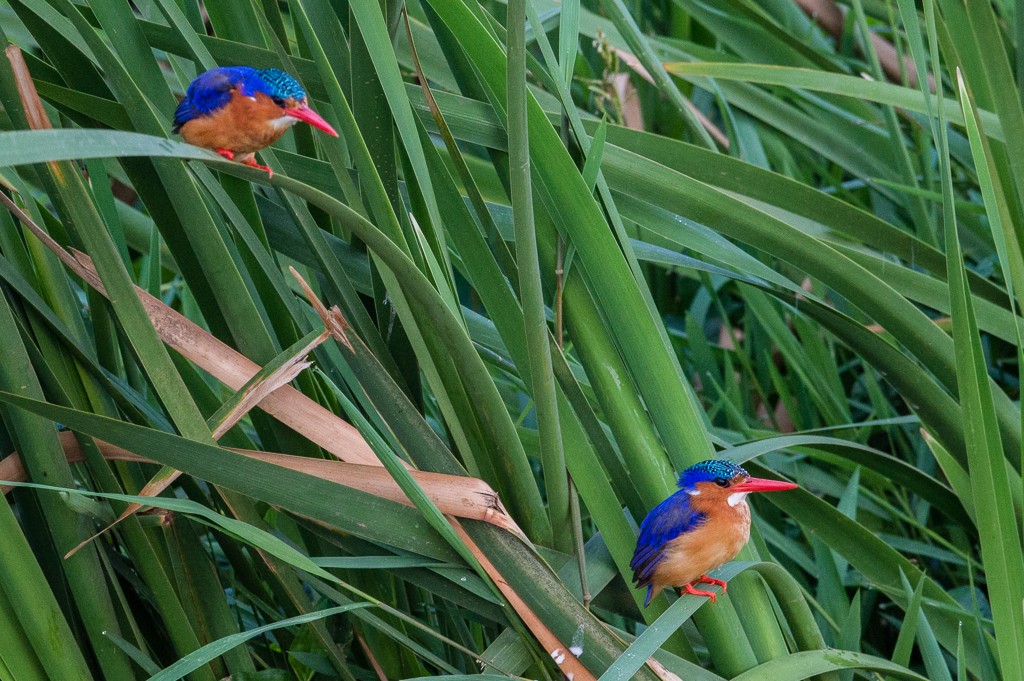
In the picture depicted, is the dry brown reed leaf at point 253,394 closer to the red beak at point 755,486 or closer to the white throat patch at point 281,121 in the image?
the white throat patch at point 281,121

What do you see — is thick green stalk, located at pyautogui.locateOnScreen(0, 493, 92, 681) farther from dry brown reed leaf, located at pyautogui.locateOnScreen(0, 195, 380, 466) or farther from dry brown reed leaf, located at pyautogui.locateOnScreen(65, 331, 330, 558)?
dry brown reed leaf, located at pyautogui.locateOnScreen(0, 195, 380, 466)

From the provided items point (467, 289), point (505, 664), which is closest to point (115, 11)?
point (505, 664)

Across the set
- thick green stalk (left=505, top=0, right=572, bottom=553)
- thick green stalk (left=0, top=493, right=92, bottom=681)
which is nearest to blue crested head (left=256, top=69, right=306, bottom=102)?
thick green stalk (left=505, top=0, right=572, bottom=553)

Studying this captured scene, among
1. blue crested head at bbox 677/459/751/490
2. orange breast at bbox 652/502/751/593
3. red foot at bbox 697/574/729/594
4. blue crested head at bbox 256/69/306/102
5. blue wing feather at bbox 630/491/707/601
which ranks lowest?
red foot at bbox 697/574/729/594

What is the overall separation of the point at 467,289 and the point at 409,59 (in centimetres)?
71

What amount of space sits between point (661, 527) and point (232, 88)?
64 centimetres

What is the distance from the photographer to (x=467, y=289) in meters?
2.29

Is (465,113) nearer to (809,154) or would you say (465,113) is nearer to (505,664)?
(505,664)

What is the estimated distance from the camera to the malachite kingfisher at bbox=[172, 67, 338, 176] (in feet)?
3.26

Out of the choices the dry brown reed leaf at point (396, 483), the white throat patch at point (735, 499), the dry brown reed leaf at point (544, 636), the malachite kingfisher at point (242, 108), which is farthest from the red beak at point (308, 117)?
the white throat patch at point (735, 499)

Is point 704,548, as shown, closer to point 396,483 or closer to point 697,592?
point 697,592

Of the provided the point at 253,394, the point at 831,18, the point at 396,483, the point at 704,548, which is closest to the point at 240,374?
the point at 253,394

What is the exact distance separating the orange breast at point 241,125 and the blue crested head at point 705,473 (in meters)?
0.57

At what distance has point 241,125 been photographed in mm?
993
